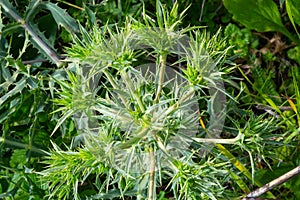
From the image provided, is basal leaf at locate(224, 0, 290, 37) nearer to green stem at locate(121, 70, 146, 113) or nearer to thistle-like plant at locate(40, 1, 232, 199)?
thistle-like plant at locate(40, 1, 232, 199)

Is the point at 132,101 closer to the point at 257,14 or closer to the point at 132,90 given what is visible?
the point at 132,90

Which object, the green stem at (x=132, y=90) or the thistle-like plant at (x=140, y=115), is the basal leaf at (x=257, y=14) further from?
the green stem at (x=132, y=90)

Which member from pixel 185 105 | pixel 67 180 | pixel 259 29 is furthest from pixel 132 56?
pixel 259 29

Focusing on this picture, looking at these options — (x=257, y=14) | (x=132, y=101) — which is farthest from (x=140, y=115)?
(x=257, y=14)

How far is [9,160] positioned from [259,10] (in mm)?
1475

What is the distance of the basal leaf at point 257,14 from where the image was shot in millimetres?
2732

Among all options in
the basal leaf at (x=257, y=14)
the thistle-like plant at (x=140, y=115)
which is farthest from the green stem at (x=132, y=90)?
the basal leaf at (x=257, y=14)

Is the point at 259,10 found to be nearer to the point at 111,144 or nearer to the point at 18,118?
the point at 18,118

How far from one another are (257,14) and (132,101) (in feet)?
4.80

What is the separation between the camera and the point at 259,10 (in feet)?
9.12

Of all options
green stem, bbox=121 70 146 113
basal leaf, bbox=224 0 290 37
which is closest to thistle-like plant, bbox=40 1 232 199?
green stem, bbox=121 70 146 113

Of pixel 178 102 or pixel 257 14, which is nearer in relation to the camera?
pixel 178 102

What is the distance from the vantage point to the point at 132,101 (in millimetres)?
1537

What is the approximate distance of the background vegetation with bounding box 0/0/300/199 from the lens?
59.6 inches
